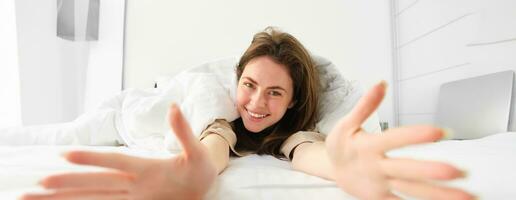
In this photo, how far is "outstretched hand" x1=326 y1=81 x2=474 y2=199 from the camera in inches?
14.2

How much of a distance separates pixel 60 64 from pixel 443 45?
1.84m

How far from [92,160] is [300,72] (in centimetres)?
84

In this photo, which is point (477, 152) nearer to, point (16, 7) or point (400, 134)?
point (400, 134)

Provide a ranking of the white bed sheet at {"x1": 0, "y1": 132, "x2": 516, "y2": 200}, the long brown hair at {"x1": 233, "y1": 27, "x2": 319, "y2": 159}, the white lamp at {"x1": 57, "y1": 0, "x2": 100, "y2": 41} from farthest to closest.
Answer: the white lamp at {"x1": 57, "y1": 0, "x2": 100, "y2": 41} < the long brown hair at {"x1": 233, "y1": 27, "x2": 319, "y2": 159} < the white bed sheet at {"x1": 0, "y1": 132, "x2": 516, "y2": 200}

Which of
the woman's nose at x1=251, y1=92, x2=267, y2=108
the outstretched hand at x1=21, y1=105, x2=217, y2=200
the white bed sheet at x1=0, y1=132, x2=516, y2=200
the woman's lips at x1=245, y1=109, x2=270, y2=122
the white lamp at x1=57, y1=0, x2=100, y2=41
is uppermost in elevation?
the white lamp at x1=57, y1=0, x2=100, y2=41

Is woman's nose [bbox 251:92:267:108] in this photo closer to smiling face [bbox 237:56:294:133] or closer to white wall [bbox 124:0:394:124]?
smiling face [bbox 237:56:294:133]

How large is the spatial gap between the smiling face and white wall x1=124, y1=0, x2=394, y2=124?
1.23m

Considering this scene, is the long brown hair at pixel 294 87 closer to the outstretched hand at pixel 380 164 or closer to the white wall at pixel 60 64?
the outstretched hand at pixel 380 164

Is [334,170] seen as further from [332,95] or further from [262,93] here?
[332,95]

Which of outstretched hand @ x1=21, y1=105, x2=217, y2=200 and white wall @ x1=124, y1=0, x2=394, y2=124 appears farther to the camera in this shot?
white wall @ x1=124, y1=0, x2=394, y2=124

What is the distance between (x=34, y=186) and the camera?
0.53m

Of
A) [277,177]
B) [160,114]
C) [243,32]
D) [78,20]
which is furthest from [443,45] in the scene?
[78,20]

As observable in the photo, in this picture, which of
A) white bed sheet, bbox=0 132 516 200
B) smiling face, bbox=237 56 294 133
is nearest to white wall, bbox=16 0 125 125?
white bed sheet, bbox=0 132 516 200

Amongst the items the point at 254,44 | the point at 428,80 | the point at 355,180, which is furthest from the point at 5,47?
the point at 428,80
